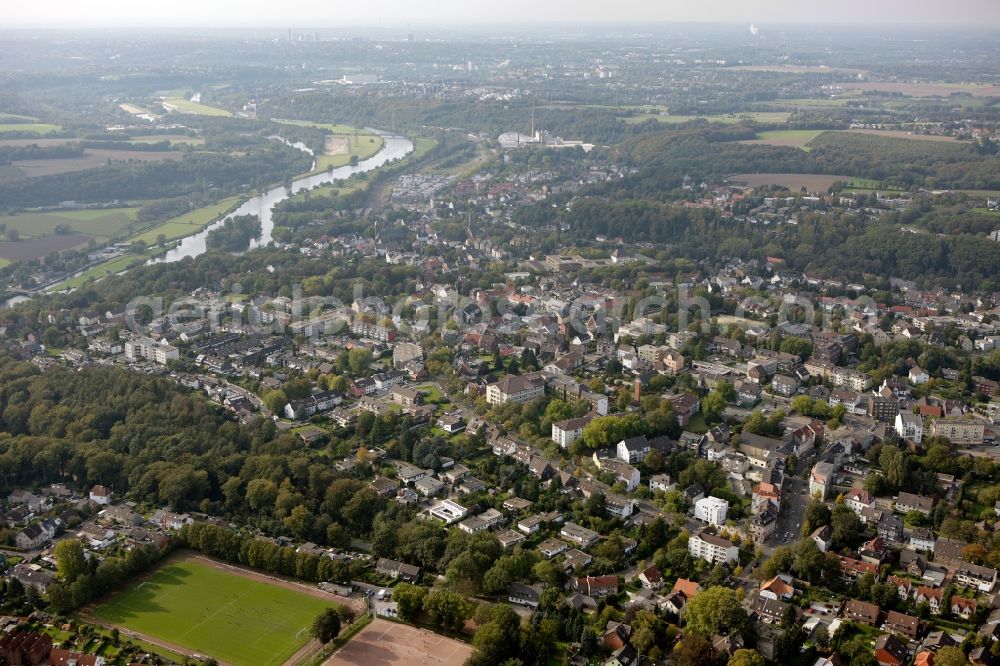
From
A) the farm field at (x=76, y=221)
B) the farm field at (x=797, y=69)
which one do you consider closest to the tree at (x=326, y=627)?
the farm field at (x=76, y=221)

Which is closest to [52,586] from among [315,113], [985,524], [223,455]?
[223,455]

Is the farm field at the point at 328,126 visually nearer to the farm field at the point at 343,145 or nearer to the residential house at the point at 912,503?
the farm field at the point at 343,145

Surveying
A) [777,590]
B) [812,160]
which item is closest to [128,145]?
[812,160]

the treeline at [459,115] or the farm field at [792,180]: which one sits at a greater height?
the treeline at [459,115]

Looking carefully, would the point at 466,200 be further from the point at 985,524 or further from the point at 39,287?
the point at 985,524

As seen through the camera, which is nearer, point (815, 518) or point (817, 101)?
point (815, 518)

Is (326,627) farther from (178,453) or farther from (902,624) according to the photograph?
(902,624)
